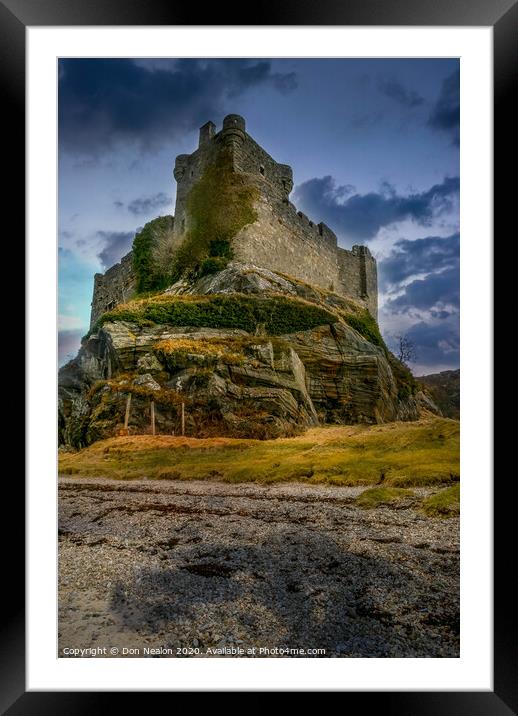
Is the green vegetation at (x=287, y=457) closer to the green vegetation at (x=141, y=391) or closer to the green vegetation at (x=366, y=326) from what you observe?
the green vegetation at (x=141, y=391)

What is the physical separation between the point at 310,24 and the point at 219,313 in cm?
432

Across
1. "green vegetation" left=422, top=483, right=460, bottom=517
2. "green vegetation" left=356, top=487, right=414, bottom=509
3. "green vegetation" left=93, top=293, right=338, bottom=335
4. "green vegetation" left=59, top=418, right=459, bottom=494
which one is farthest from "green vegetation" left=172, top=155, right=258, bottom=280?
"green vegetation" left=422, top=483, right=460, bottom=517

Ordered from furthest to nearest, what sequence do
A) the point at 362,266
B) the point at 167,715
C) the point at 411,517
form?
the point at 362,266, the point at 411,517, the point at 167,715

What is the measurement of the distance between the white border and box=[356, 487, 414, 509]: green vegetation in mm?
1093

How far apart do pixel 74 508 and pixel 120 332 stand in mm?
2896

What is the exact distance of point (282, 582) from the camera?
12.2 feet

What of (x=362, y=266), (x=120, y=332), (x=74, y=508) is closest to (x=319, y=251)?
(x=362, y=266)

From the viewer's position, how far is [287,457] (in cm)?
537

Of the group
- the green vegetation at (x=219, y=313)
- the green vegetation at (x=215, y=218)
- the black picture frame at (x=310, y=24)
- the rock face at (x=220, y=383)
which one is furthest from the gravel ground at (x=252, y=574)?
the green vegetation at (x=215, y=218)

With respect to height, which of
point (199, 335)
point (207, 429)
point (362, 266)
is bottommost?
point (207, 429)

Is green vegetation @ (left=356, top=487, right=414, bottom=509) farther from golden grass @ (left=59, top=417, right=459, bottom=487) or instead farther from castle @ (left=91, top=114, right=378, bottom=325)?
castle @ (left=91, top=114, right=378, bottom=325)

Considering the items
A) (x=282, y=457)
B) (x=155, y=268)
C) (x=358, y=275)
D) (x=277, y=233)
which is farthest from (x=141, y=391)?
(x=358, y=275)
